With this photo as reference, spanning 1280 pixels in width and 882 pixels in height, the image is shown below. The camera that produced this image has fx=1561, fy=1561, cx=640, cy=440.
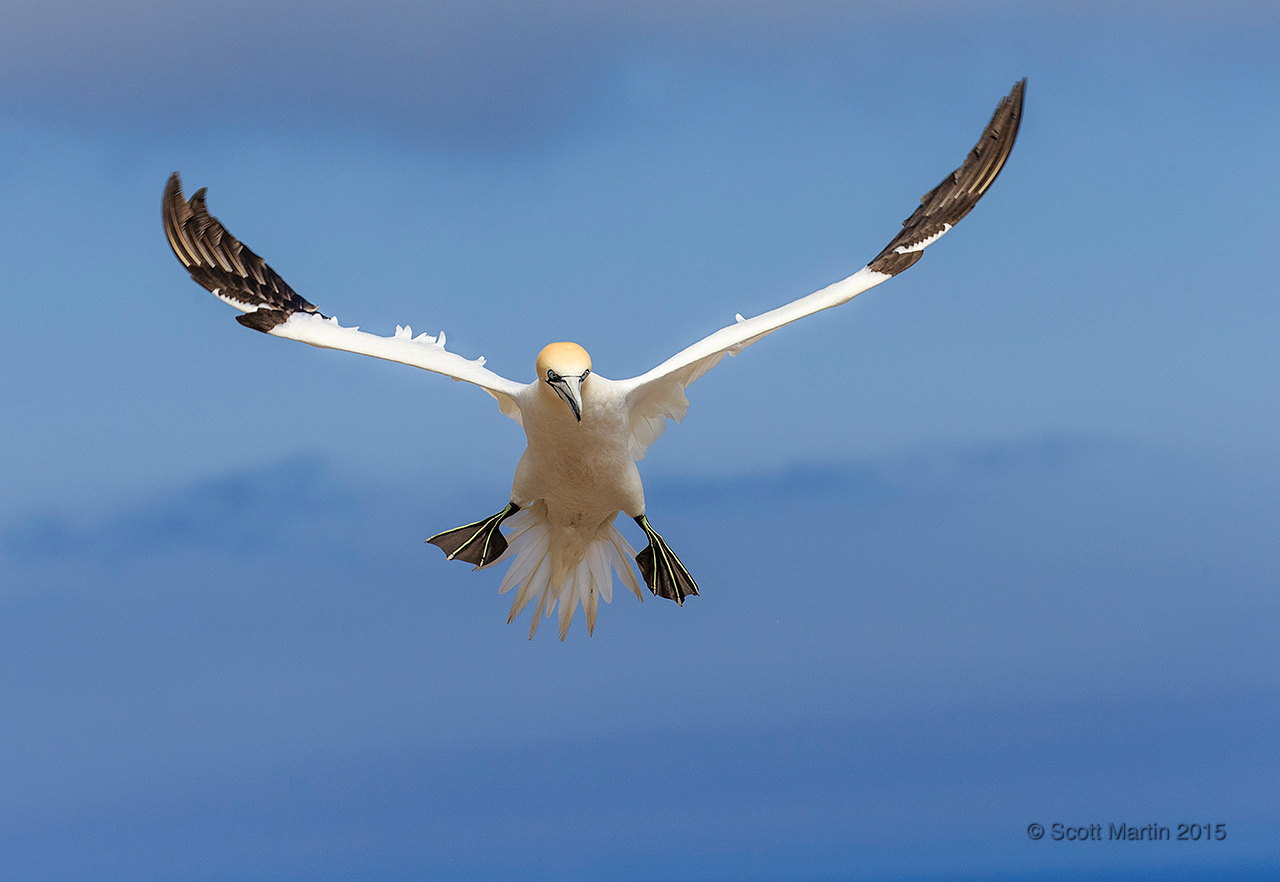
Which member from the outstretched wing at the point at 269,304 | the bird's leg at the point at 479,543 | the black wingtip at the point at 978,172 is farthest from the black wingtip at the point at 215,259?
the black wingtip at the point at 978,172

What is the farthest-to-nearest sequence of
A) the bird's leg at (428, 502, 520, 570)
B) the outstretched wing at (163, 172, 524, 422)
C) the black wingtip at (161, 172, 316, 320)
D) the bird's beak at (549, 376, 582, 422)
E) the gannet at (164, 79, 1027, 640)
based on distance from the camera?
the bird's leg at (428, 502, 520, 570) → the black wingtip at (161, 172, 316, 320) → the outstretched wing at (163, 172, 524, 422) → the gannet at (164, 79, 1027, 640) → the bird's beak at (549, 376, 582, 422)

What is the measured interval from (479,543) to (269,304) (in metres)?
2.66

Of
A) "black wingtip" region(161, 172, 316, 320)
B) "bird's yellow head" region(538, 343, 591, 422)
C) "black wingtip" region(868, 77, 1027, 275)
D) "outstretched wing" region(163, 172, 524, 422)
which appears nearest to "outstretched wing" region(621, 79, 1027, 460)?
"black wingtip" region(868, 77, 1027, 275)

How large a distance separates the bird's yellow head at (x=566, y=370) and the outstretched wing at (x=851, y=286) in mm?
517

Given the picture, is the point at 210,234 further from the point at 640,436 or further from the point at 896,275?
the point at 896,275

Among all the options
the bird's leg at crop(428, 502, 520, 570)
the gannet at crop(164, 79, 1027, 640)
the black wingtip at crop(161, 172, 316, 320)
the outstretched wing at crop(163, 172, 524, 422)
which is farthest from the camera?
the bird's leg at crop(428, 502, 520, 570)

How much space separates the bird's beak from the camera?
1137 centimetres

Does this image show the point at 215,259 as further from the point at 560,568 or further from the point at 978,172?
the point at 978,172

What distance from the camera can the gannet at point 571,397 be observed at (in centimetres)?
1196

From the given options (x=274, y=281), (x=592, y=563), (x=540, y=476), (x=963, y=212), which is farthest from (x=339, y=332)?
(x=963, y=212)

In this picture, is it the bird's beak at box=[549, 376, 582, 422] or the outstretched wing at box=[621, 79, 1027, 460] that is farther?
the outstretched wing at box=[621, 79, 1027, 460]

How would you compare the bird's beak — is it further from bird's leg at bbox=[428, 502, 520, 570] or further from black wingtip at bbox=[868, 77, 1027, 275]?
black wingtip at bbox=[868, 77, 1027, 275]

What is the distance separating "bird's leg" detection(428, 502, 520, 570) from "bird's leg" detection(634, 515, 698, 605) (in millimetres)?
1193

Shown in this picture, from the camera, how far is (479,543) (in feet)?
43.8
